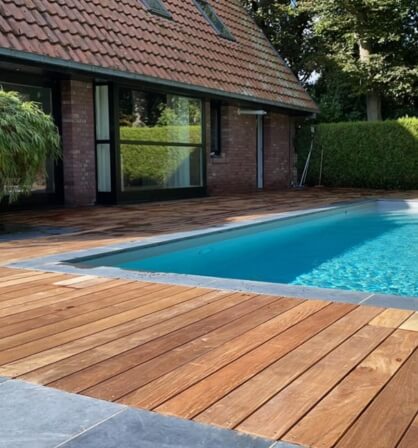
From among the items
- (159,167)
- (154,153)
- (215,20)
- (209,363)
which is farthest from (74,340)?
(215,20)

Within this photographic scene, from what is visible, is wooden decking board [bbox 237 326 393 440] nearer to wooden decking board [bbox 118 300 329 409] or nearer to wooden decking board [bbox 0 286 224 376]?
wooden decking board [bbox 118 300 329 409]

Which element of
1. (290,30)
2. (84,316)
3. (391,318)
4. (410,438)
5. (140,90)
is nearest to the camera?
(410,438)

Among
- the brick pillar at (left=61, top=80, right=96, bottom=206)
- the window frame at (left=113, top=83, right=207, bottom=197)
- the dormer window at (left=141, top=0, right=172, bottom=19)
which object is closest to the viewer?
the brick pillar at (left=61, top=80, right=96, bottom=206)

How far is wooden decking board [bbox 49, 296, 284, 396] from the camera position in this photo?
1989 millimetres

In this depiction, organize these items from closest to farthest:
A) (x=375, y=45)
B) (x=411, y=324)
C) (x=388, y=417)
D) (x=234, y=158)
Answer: (x=388, y=417) → (x=411, y=324) → (x=234, y=158) → (x=375, y=45)

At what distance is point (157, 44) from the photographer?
9.74 metres

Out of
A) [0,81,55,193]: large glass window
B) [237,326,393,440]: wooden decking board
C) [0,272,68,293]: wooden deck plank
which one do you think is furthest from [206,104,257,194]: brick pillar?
[237,326,393,440]: wooden decking board

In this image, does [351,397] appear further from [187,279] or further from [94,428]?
[187,279]

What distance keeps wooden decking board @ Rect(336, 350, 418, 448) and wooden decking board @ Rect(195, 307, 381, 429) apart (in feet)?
0.99

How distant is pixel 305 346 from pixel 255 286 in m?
1.11

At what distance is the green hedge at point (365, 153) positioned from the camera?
13.7 metres

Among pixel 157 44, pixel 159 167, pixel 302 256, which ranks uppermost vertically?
pixel 157 44

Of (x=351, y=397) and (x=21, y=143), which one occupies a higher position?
(x=21, y=143)

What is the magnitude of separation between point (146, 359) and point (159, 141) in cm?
818
